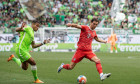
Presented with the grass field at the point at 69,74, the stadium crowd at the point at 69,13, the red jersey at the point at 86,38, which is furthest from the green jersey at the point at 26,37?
the stadium crowd at the point at 69,13

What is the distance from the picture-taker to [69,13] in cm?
4319

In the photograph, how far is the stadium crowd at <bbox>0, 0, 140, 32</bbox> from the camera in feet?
133

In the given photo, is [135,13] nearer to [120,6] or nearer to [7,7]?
[120,6]

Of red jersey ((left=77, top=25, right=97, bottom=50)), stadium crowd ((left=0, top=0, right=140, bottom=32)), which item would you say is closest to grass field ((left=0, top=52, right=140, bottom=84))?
red jersey ((left=77, top=25, right=97, bottom=50))

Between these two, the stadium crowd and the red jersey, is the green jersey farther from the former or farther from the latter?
the stadium crowd

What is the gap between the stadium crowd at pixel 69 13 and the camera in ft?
133

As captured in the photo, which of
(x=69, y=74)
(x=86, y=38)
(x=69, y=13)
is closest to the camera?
(x=86, y=38)

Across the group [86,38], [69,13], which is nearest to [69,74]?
[86,38]

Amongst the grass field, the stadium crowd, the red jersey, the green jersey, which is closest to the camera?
the green jersey

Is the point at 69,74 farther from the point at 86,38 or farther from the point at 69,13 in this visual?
the point at 69,13

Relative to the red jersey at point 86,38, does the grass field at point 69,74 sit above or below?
below

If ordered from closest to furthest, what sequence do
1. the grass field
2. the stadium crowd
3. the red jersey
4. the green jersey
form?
1. the green jersey
2. the red jersey
3. the grass field
4. the stadium crowd

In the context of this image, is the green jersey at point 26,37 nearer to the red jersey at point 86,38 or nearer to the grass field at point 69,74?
the grass field at point 69,74

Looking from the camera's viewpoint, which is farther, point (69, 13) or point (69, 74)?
point (69, 13)
